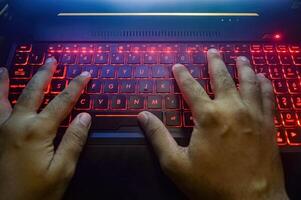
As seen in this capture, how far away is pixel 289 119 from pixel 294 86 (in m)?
0.09

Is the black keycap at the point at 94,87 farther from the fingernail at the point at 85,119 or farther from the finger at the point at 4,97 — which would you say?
the finger at the point at 4,97

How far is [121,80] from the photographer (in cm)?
72

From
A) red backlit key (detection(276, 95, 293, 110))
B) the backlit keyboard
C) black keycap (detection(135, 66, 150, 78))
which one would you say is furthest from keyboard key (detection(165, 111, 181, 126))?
red backlit key (detection(276, 95, 293, 110))

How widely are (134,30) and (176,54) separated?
13 cm

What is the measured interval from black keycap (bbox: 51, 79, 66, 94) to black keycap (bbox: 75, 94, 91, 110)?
5 cm

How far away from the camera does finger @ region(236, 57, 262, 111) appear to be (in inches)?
25.3

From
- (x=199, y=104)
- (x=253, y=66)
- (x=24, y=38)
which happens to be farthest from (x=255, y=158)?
(x=24, y=38)

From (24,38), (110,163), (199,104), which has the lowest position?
(110,163)

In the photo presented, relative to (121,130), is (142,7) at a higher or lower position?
higher

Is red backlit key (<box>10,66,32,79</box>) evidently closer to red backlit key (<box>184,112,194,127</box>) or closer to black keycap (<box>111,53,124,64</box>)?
black keycap (<box>111,53,124,64</box>)

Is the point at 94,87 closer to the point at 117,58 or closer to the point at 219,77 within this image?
the point at 117,58

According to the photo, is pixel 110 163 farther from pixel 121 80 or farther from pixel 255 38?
pixel 255 38

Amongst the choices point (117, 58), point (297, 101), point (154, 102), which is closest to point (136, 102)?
point (154, 102)

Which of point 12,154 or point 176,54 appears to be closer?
point 12,154
